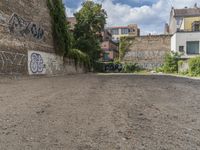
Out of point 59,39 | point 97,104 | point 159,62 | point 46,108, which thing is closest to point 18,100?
point 46,108

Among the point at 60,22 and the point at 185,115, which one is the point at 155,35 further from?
the point at 185,115

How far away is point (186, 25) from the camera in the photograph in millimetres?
52188

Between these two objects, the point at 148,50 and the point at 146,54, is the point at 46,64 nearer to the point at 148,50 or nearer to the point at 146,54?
the point at 146,54

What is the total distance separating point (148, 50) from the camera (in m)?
53.2

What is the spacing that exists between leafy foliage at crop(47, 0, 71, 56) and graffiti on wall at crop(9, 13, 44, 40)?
306cm

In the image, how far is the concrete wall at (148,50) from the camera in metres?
52.5

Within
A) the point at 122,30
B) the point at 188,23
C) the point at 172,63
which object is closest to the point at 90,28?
the point at 172,63

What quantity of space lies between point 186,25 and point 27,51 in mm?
39822

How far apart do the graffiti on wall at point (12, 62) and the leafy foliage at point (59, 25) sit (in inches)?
281

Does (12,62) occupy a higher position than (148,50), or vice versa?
(148,50)

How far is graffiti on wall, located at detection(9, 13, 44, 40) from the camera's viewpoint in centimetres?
1839

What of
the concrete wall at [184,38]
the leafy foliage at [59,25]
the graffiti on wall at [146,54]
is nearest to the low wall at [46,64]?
the leafy foliage at [59,25]

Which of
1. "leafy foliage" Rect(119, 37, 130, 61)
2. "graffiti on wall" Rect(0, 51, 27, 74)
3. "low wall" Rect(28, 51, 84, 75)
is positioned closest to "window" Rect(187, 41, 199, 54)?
"leafy foliage" Rect(119, 37, 130, 61)

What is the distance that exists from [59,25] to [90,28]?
19592 mm
